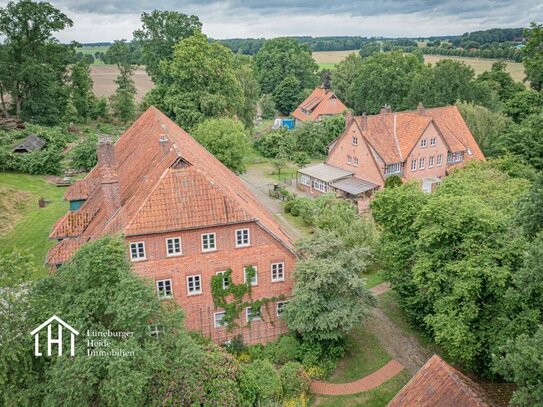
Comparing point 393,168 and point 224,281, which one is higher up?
point 393,168

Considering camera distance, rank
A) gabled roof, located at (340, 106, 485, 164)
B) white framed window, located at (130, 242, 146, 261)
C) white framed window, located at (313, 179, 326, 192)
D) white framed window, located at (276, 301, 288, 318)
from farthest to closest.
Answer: white framed window, located at (313, 179, 326, 192) → gabled roof, located at (340, 106, 485, 164) → white framed window, located at (276, 301, 288, 318) → white framed window, located at (130, 242, 146, 261)

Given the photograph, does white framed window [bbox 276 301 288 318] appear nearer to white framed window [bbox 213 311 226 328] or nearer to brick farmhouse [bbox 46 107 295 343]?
brick farmhouse [bbox 46 107 295 343]

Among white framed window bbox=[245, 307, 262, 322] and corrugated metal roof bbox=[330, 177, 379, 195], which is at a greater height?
corrugated metal roof bbox=[330, 177, 379, 195]

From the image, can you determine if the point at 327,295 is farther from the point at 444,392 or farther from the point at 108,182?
the point at 108,182

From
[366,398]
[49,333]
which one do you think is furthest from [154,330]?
[366,398]

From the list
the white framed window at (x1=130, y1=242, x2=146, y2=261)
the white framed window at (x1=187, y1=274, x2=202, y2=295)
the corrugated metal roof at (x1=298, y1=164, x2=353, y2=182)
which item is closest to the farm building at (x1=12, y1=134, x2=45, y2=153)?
the corrugated metal roof at (x1=298, y1=164, x2=353, y2=182)

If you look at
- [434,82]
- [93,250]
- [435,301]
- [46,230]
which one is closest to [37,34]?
[46,230]
